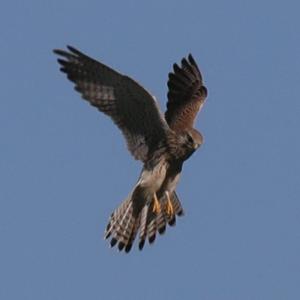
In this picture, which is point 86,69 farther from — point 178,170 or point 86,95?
point 178,170

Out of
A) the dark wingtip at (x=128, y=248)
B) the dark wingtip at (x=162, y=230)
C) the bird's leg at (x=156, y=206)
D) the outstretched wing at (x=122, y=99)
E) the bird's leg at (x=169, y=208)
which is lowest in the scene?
the dark wingtip at (x=128, y=248)

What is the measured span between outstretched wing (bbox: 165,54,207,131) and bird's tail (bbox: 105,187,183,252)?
1.16 meters

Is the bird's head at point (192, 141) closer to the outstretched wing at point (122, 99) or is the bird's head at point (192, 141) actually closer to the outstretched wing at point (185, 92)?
the outstretched wing at point (122, 99)

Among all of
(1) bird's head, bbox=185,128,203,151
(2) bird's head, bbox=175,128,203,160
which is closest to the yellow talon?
(2) bird's head, bbox=175,128,203,160

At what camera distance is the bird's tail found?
16844mm

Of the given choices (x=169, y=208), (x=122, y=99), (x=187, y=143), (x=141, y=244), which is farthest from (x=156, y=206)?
(x=122, y=99)

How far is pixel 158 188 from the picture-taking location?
16.4 metres

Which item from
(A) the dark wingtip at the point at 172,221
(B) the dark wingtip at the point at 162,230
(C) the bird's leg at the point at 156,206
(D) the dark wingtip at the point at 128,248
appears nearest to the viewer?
(C) the bird's leg at the point at 156,206

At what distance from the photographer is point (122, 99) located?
1579 cm

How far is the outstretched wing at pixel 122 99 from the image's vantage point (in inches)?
609

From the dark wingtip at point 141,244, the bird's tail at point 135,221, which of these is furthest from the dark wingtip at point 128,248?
the dark wingtip at point 141,244

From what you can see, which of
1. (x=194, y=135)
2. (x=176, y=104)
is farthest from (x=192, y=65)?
(x=194, y=135)

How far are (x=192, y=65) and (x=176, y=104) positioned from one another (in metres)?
0.69

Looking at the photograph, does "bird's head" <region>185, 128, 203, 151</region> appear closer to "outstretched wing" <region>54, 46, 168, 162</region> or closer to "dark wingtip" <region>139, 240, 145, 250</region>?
"outstretched wing" <region>54, 46, 168, 162</region>
